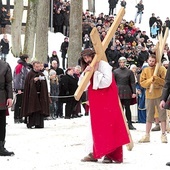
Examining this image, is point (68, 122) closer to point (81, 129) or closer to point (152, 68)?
point (81, 129)

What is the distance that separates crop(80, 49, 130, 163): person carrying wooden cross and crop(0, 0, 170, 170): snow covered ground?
202 mm

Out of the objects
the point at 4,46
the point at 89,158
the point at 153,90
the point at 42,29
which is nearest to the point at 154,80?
the point at 153,90

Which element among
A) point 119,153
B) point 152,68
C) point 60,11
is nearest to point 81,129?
point 152,68

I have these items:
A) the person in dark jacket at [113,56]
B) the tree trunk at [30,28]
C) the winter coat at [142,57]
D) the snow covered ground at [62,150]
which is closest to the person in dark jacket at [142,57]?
the winter coat at [142,57]

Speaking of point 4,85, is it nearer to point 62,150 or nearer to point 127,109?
point 62,150

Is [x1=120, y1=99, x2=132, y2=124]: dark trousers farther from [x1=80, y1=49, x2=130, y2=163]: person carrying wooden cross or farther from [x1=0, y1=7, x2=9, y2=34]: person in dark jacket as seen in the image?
[x1=0, y1=7, x2=9, y2=34]: person in dark jacket

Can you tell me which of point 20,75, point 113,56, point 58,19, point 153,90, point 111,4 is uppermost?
point 111,4

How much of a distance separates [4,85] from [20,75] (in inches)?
273

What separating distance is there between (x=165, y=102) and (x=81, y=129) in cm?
616

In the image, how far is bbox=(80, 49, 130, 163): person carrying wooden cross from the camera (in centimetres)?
1023

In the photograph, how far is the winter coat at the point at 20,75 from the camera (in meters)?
17.9

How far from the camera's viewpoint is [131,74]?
16438 mm

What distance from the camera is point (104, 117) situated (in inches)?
406

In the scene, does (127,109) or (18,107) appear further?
(18,107)
